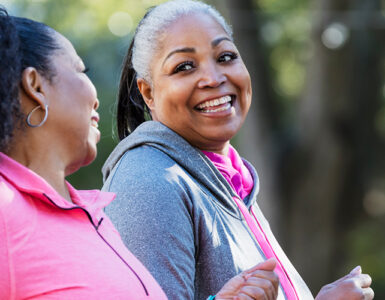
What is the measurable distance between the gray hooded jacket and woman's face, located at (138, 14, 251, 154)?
3.0 inches

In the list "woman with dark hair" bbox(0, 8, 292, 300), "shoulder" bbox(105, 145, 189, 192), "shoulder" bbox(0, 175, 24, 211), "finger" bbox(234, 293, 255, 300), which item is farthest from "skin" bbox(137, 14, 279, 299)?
"shoulder" bbox(0, 175, 24, 211)

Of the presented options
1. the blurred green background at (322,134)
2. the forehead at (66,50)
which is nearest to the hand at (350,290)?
the forehead at (66,50)

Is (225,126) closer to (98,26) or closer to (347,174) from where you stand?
(347,174)

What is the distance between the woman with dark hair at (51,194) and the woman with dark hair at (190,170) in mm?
223

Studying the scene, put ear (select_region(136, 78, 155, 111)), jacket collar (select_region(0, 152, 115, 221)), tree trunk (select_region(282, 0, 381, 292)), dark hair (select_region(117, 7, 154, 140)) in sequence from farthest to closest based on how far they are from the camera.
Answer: tree trunk (select_region(282, 0, 381, 292))
dark hair (select_region(117, 7, 154, 140))
ear (select_region(136, 78, 155, 111))
jacket collar (select_region(0, 152, 115, 221))

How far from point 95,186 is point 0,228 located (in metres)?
9.30

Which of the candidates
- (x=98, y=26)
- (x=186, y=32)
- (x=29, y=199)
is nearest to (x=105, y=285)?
(x=29, y=199)

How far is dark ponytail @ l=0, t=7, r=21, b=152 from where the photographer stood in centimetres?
139

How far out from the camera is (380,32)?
6613mm

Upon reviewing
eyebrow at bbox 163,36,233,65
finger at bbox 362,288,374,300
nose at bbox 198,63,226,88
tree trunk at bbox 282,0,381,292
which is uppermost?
eyebrow at bbox 163,36,233,65

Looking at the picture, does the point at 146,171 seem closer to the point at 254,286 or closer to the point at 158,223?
the point at 158,223

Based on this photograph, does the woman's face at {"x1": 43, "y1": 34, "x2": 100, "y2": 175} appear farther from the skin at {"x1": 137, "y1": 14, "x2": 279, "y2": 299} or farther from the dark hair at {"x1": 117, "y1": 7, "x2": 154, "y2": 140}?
the dark hair at {"x1": 117, "y1": 7, "x2": 154, "y2": 140}

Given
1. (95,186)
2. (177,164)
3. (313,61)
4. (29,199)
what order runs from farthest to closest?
(95,186) < (313,61) < (177,164) < (29,199)

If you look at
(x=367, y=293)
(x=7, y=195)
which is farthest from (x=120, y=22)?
(x=7, y=195)
